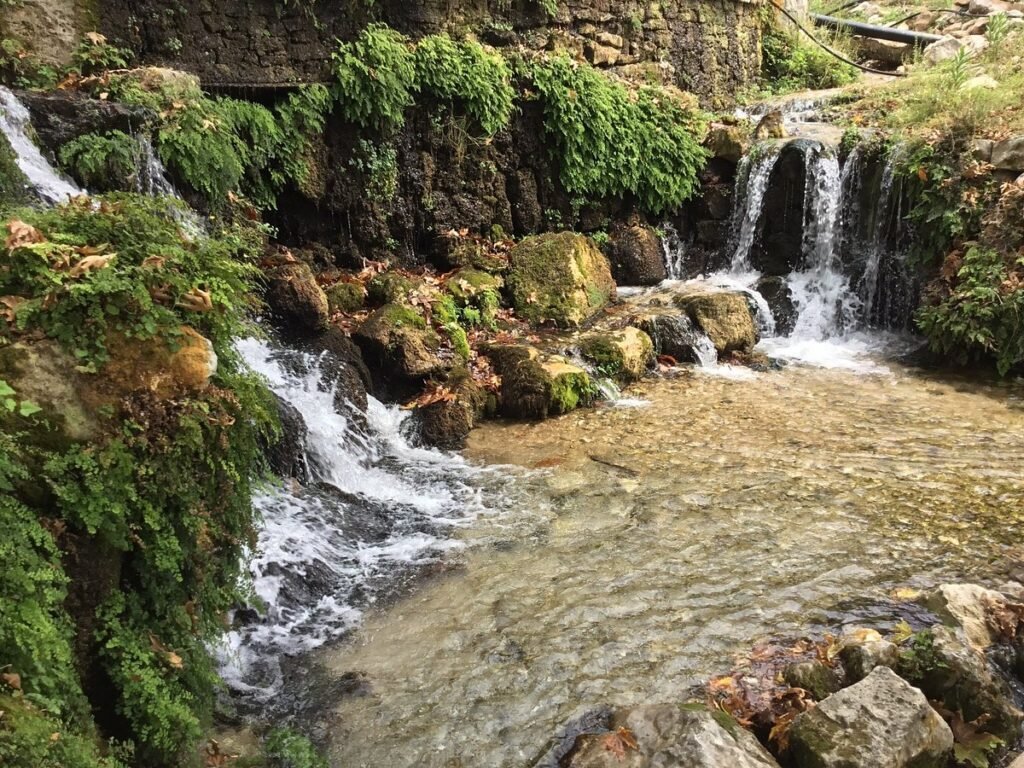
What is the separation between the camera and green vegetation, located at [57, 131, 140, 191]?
21.4 ft

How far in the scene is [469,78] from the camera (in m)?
10.2

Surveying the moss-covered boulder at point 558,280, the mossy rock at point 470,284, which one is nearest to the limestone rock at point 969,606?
the moss-covered boulder at point 558,280

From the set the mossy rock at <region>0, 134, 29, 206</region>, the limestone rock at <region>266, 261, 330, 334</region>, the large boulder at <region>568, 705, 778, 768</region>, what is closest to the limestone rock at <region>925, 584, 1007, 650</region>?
the large boulder at <region>568, 705, 778, 768</region>

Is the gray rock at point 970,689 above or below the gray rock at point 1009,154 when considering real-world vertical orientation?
below

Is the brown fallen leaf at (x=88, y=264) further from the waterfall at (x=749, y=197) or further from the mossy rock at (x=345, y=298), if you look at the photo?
the waterfall at (x=749, y=197)

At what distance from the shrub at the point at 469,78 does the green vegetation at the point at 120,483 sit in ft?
23.8

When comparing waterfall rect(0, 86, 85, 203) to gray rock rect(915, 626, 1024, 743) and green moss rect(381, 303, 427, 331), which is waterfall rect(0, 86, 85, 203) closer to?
green moss rect(381, 303, 427, 331)

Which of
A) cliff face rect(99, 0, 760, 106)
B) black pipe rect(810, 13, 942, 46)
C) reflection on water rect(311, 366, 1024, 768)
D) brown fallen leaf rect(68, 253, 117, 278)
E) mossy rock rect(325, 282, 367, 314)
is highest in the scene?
black pipe rect(810, 13, 942, 46)

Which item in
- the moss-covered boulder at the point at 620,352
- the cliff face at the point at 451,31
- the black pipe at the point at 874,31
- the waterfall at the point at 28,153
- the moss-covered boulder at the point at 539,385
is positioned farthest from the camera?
the black pipe at the point at 874,31

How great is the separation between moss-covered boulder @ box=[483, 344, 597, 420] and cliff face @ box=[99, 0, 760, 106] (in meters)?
4.74

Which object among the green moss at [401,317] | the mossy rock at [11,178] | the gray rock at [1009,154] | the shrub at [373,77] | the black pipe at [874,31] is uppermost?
the black pipe at [874,31]

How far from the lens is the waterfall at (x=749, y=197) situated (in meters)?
11.9

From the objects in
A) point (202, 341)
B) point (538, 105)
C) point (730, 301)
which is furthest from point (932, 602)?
point (538, 105)

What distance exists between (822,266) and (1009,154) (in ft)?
9.00
